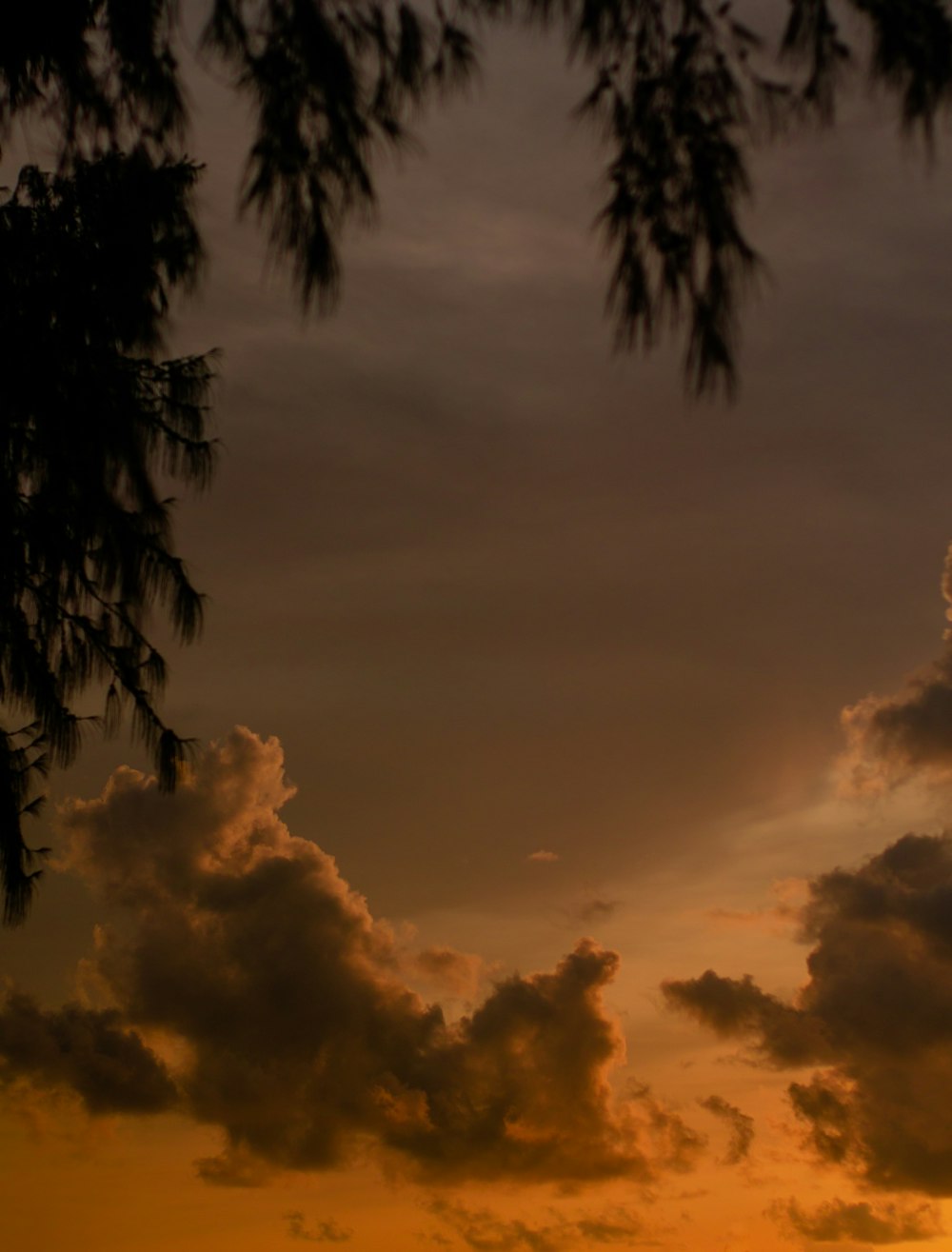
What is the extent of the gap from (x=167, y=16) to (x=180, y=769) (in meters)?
4.47

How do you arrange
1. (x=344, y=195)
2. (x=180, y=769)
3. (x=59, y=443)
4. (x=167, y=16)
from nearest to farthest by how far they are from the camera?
(x=344, y=195), (x=167, y=16), (x=59, y=443), (x=180, y=769)

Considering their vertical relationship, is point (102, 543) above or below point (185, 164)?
below

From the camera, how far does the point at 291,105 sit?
5.58 metres

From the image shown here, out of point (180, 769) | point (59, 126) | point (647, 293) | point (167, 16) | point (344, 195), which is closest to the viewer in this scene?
point (647, 293)

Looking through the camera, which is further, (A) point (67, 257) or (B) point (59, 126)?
(A) point (67, 257)

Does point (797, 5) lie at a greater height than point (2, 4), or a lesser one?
lesser

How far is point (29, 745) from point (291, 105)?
4.59m

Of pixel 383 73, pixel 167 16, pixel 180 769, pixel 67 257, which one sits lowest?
pixel 180 769

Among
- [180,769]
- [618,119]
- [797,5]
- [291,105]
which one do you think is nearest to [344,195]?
A: [291,105]

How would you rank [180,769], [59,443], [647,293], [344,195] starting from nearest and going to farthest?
[647,293] → [344,195] → [59,443] → [180,769]

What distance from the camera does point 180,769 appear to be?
335 inches

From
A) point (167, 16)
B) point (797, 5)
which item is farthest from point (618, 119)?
point (167, 16)

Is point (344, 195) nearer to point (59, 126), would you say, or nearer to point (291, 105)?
point (291, 105)

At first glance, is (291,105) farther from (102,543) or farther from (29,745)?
(29,745)
